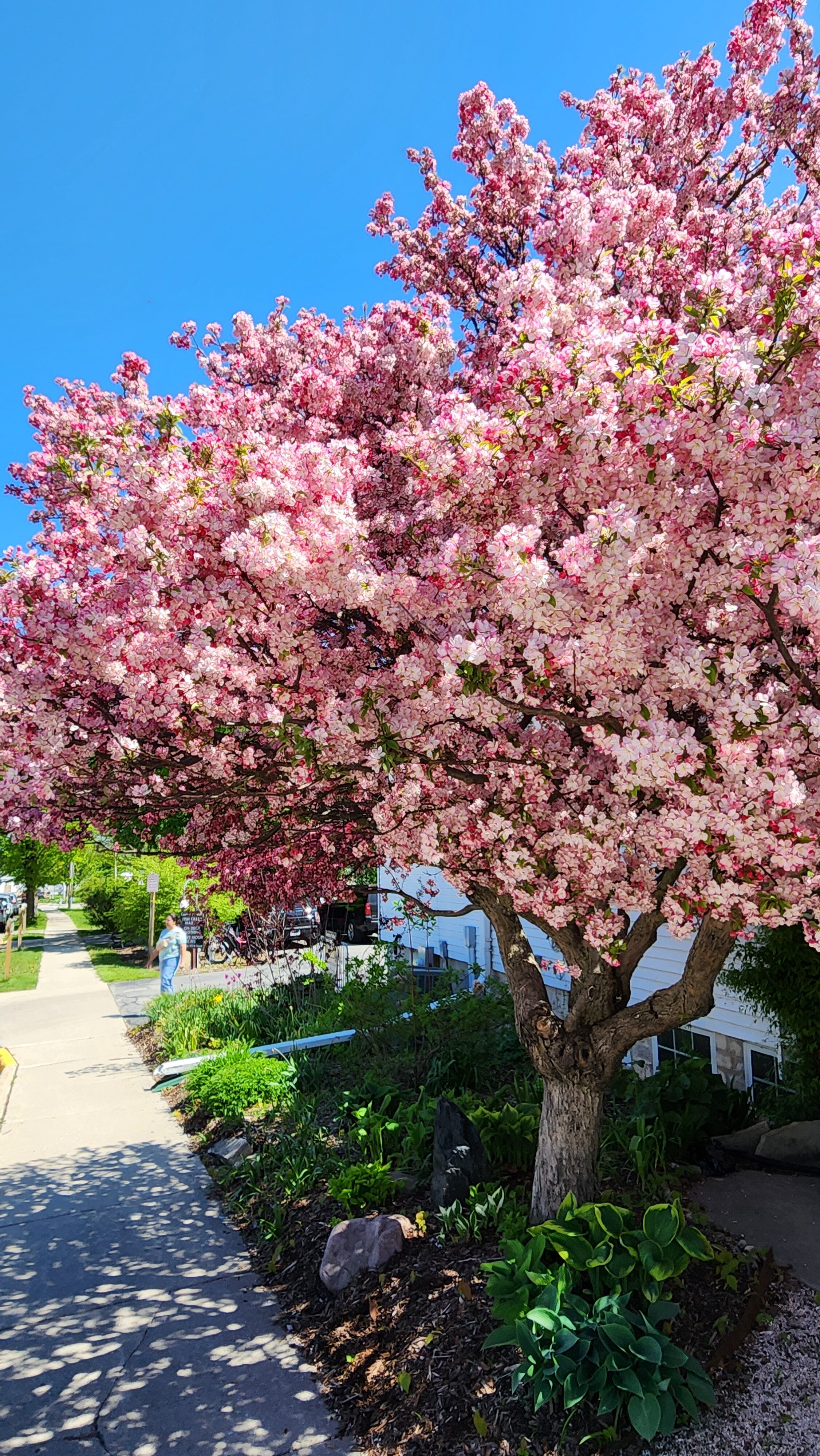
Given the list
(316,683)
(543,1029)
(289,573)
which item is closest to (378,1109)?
(543,1029)

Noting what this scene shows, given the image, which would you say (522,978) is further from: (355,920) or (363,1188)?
(355,920)

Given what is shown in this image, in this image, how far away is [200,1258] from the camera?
5.13 m

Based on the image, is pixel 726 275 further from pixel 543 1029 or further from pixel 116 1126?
pixel 116 1126

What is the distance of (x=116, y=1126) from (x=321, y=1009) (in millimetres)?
2447

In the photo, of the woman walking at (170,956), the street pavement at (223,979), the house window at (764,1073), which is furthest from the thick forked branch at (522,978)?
the woman walking at (170,956)

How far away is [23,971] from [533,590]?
2033cm

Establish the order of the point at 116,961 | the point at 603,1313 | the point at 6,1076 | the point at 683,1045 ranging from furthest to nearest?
1. the point at 116,961
2. the point at 6,1076
3. the point at 683,1045
4. the point at 603,1313

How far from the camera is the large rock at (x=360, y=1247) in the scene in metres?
4.40

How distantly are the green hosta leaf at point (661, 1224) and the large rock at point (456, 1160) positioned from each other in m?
1.48

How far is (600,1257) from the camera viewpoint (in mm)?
3303

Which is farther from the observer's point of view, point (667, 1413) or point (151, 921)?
point (151, 921)

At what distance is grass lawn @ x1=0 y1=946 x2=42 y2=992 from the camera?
16578 millimetres

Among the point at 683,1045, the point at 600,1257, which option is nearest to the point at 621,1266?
the point at 600,1257

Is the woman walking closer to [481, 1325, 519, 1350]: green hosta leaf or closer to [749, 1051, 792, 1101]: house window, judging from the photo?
[749, 1051, 792, 1101]: house window
